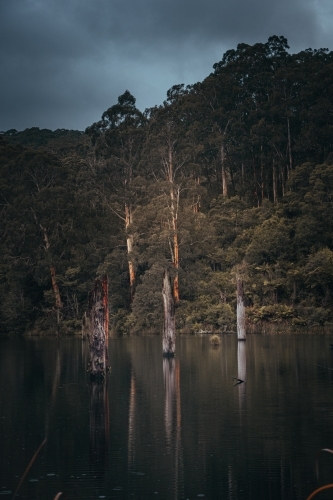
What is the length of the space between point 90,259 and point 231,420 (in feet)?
172

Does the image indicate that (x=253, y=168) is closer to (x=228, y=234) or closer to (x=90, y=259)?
(x=228, y=234)

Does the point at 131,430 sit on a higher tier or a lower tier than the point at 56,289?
lower

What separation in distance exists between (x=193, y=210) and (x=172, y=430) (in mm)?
56486

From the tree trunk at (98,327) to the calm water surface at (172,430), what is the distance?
0.76 m

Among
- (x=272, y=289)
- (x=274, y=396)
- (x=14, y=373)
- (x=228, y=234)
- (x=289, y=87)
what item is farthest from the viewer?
(x=289, y=87)

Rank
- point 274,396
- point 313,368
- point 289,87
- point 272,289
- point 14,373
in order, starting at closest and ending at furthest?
point 274,396
point 313,368
point 14,373
point 272,289
point 289,87

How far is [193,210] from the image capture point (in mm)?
73375

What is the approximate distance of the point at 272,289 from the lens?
59031 mm

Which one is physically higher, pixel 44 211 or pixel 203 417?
pixel 44 211

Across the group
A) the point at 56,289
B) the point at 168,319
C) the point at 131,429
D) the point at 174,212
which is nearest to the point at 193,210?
the point at 174,212

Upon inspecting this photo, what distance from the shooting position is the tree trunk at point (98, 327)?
26625 millimetres

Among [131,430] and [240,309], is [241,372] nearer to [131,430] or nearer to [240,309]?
[131,430]

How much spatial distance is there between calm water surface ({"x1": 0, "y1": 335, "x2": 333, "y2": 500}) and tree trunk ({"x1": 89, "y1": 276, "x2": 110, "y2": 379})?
0.76 meters

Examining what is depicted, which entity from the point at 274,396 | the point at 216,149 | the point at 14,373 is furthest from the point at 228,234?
→ the point at 274,396
